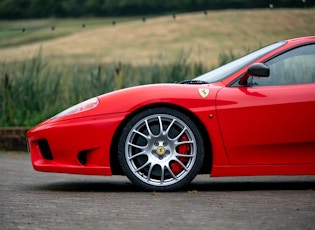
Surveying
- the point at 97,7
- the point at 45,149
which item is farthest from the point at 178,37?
the point at 45,149

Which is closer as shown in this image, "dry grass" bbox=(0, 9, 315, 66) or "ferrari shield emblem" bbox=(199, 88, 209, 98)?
"ferrari shield emblem" bbox=(199, 88, 209, 98)

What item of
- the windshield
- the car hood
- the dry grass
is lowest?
the dry grass

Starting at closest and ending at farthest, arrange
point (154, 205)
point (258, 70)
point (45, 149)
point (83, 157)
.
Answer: point (154, 205) → point (258, 70) → point (83, 157) → point (45, 149)

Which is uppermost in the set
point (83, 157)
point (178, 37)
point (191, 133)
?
→ point (191, 133)

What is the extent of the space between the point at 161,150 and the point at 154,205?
3.02 ft

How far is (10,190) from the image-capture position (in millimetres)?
7781

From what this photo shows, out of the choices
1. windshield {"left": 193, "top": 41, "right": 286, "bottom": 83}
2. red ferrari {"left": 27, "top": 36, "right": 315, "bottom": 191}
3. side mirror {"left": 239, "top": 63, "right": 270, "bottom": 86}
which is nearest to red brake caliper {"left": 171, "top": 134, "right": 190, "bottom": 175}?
red ferrari {"left": 27, "top": 36, "right": 315, "bottom": 191}

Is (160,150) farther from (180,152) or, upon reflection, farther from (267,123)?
(267,123)

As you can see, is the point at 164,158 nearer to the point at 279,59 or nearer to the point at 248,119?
the point at 248,119

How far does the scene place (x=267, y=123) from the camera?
299 inches

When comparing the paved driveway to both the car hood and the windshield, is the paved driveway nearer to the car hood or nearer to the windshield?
the car hood

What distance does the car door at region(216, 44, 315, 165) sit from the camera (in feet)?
24.9

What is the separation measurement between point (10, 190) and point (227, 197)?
1.82 m

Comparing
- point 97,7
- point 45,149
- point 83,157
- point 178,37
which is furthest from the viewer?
point 178,37
